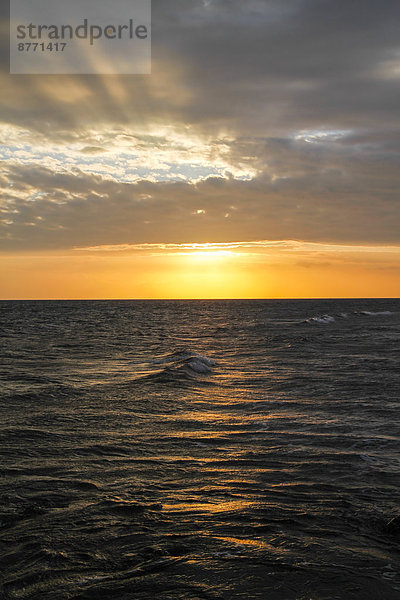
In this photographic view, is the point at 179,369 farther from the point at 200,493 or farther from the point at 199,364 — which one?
the point at 200,493

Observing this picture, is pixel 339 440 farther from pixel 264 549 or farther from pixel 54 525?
pixel 54 525

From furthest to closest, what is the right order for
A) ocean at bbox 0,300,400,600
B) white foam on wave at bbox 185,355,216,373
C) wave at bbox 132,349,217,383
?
white foam on wave at bbox 185,355,216,373, wave at bbox 132,349,217,383, ocean at bbox 0,300,400,600

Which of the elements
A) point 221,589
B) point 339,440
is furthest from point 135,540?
point 339,440

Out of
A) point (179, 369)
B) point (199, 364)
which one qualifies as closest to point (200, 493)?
point (179, 369)

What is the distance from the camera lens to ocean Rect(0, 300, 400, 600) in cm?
582

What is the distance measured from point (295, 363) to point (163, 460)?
17.8 metres

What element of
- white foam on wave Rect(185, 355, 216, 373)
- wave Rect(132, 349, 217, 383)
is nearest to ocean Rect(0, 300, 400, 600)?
wave Rect(132, 349, 217, 383)

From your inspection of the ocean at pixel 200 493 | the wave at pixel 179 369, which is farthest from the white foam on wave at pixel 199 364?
the ocean at pixel 200 493

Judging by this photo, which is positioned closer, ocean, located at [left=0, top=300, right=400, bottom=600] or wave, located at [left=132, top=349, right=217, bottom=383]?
ocean, located at [left=0, top=300, right=400, bottom=600]

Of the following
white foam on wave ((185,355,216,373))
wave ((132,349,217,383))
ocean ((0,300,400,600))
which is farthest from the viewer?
white foam on wave ((185,355,216,373))

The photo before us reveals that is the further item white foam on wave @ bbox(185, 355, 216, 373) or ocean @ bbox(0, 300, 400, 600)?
white foam on wave @ bbox(185, 355, 216, 373)

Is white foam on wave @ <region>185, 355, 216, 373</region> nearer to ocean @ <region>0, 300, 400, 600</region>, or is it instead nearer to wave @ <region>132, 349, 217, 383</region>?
wave @ <region>132, 349, 217, 383</region>

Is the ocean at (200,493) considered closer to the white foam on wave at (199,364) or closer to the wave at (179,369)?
the wave at (179,369)

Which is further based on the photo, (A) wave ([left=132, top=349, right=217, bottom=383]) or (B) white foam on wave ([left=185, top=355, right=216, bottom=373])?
(B) white foam on wave ([left=185, top=355, right=216, bottom=373])
